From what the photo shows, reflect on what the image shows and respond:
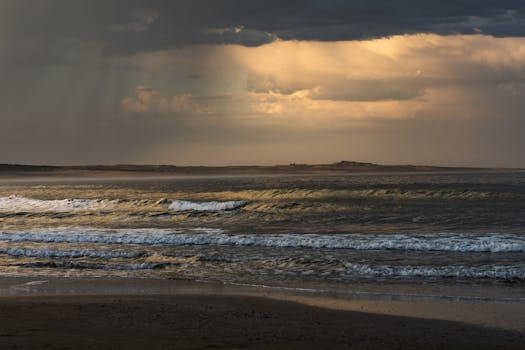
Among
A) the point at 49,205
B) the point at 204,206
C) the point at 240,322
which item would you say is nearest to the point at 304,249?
the point at 240,322

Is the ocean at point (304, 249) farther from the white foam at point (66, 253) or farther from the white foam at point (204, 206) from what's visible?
the white foam at point (204, 206)

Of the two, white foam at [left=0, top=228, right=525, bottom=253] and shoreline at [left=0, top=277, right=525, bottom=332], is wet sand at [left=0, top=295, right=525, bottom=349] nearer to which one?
shoreline at [left=0, top=277, right=525, bottom=332]

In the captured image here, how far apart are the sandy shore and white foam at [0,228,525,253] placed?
929cm

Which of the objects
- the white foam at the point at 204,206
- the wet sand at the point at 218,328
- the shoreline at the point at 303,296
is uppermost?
the wet sand at the point at 218,328

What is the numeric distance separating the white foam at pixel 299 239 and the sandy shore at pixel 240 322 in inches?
366

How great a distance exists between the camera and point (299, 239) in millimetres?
25516

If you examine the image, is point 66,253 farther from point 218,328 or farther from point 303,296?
point 218,328

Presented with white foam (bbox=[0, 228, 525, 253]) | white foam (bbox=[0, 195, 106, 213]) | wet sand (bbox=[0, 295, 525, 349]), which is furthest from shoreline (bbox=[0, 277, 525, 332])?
white foam (bbox=[0, 195, 106, 213])

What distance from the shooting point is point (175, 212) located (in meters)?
45.6

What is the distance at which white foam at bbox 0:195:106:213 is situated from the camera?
53847mm

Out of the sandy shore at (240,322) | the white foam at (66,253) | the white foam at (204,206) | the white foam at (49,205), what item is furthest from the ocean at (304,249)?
the white foam at (49,205)

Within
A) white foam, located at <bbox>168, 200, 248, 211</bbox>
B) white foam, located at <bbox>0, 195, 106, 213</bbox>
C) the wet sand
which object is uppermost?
the wet sand

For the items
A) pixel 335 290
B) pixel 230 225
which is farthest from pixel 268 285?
pixel 230 225

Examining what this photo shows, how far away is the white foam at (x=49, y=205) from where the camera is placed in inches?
2120
